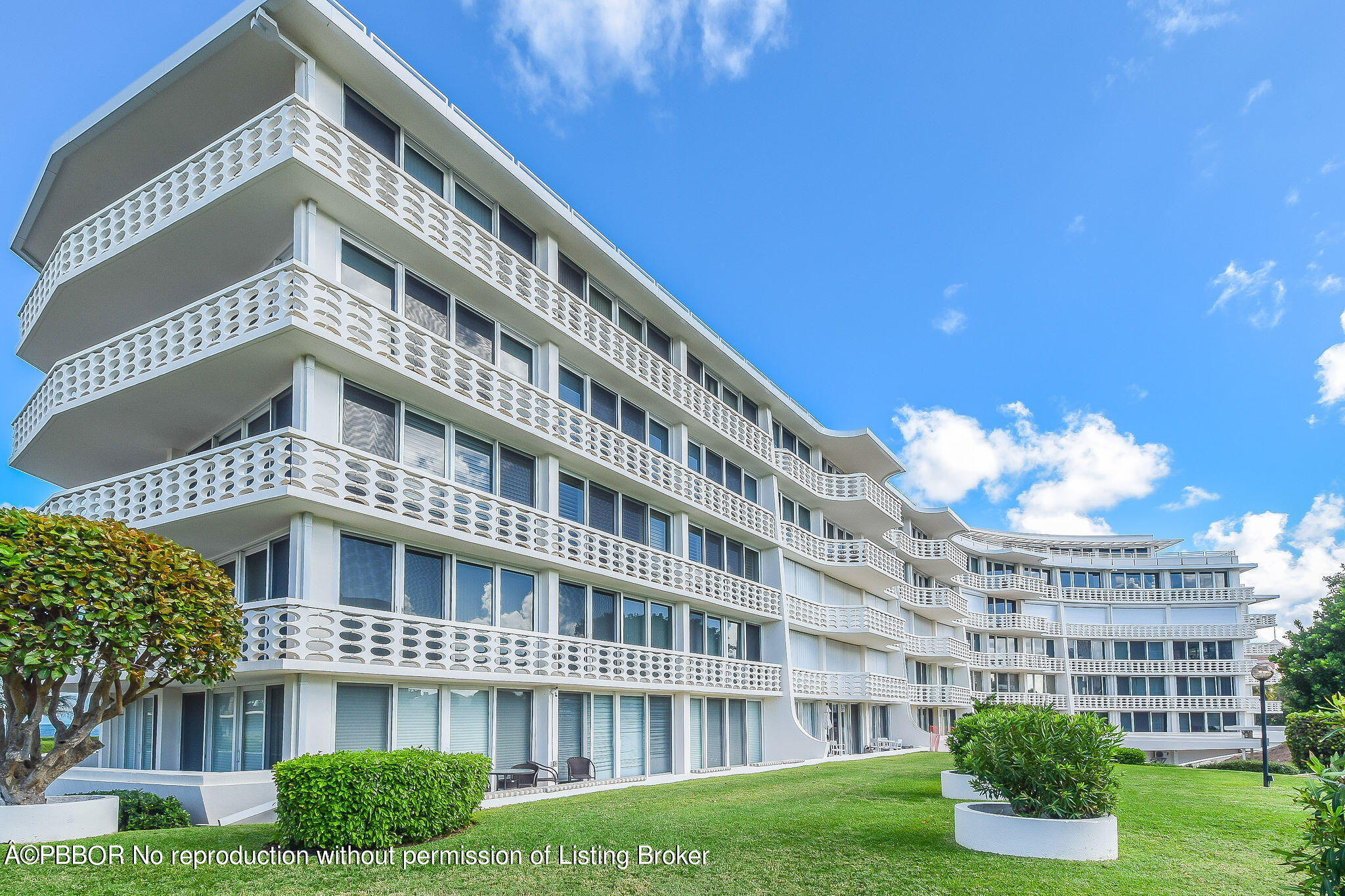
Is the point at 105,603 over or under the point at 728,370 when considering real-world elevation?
under

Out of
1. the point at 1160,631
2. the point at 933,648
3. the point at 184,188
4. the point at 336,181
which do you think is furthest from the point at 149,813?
the point at 1160,631

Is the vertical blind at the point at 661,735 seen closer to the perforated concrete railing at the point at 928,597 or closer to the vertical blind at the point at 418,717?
the vertical blind at the point at 418,717

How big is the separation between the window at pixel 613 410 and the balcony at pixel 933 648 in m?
23.5

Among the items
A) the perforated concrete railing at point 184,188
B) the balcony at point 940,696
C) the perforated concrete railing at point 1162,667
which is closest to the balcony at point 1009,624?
Answer: the perforated concrete railing at point 1162,667

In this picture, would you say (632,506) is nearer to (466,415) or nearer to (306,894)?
(466,415)

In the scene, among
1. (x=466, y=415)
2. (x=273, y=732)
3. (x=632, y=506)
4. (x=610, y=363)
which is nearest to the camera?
(x=273, y=732)

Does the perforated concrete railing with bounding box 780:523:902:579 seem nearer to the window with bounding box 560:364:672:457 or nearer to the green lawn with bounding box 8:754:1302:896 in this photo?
the window with bounding box 560:364:672:457

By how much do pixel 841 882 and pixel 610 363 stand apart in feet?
52.3

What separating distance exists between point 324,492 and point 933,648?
4073 cm

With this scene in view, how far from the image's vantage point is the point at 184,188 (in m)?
17.6

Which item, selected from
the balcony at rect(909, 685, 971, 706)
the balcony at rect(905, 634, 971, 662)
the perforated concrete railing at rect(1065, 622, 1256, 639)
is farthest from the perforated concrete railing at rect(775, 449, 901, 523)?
the perforated concrete railing at rect(1065, 622, 1256, 639)

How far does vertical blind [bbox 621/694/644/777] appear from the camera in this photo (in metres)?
24.4

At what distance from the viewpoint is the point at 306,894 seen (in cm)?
951

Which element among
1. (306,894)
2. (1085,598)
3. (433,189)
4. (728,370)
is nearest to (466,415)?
(433,189)
